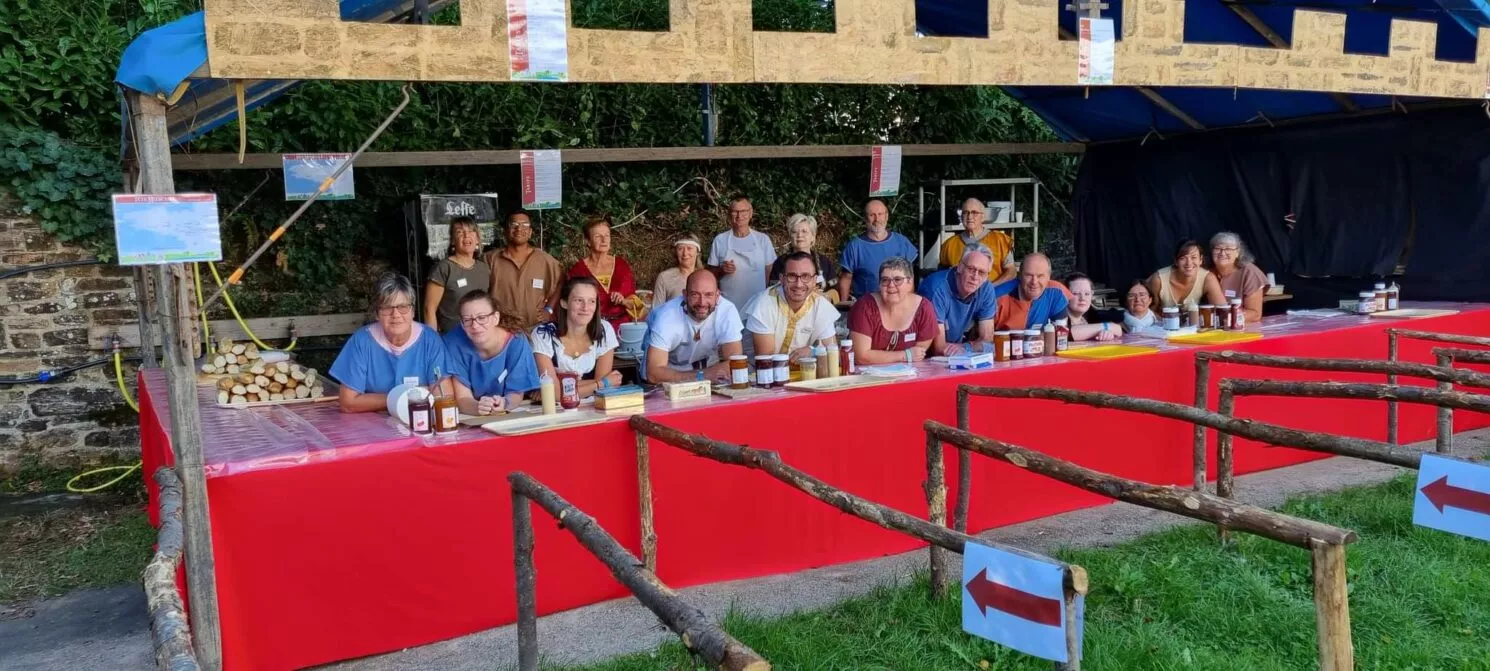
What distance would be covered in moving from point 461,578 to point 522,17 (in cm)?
182

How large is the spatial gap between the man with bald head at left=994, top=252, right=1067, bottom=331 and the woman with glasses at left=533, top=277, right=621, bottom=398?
7.56 ft

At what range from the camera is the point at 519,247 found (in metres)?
6.18

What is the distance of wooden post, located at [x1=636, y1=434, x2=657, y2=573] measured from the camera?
11.2ft

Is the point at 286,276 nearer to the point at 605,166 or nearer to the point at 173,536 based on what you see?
the point at 605,166

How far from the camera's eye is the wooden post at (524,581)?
8.88 ft

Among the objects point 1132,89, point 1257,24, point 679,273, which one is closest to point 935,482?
point 679,273

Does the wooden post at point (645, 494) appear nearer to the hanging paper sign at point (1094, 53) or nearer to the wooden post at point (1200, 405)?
the hanging paper sign at point (1094, 53)

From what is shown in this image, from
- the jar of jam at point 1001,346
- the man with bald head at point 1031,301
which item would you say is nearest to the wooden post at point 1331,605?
the jar of jam at point 1001,346

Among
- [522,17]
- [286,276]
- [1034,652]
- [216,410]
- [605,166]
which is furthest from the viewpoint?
[605,166]

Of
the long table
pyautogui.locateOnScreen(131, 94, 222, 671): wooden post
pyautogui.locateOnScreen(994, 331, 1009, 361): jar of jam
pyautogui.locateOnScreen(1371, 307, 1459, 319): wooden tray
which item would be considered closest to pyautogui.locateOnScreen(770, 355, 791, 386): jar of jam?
the long table

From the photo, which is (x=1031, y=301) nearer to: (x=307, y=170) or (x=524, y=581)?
(x=524, y=581)

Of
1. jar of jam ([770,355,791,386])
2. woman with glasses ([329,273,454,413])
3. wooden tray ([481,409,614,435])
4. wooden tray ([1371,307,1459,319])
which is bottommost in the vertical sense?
wooden tray ([481,409,614,435])

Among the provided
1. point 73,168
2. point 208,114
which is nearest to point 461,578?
point 208,114

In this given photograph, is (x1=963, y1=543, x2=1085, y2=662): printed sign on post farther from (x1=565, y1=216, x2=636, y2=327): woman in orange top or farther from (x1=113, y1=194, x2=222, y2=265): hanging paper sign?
(x1=565, y1=216, x2=636, y2=327): woman in orange top
